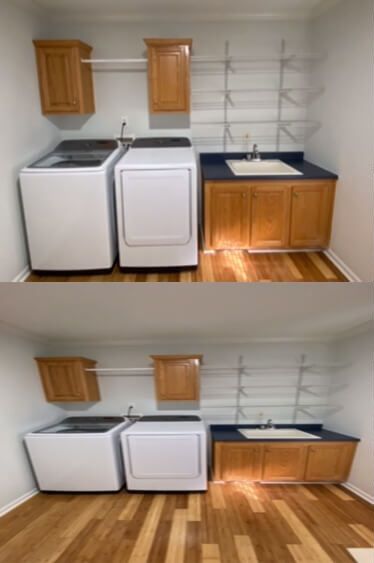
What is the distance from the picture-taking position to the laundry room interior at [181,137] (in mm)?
2457

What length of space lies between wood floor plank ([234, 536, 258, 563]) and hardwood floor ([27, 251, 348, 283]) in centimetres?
167

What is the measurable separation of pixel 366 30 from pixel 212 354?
10.1 feet

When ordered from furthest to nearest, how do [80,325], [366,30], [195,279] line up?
[80,325], [195,279], [366,30]

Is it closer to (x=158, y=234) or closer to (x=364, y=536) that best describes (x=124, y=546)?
(x=364, y=536)

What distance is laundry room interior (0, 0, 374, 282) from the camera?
2.46 meters

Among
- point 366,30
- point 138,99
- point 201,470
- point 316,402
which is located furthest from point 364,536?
point 138,99

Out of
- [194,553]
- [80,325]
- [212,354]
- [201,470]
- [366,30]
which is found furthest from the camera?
[212,354]

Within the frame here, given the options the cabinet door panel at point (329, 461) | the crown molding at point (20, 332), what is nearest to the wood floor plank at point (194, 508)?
the cabinet door panel at point (329, 461)

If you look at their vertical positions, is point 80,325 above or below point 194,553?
above

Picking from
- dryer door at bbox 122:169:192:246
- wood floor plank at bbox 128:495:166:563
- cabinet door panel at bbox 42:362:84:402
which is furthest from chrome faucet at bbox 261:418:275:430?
Answer: dryer door at bbox 122:169:192:246

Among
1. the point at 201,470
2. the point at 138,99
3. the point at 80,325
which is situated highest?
the point at 138,99

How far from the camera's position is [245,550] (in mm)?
2205

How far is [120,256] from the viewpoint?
8.86 ft

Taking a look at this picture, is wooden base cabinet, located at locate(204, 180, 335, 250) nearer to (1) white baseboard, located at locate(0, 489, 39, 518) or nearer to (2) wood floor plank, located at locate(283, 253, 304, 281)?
(2) wood floor plank, located at locate(283, 253, 304, 281)
